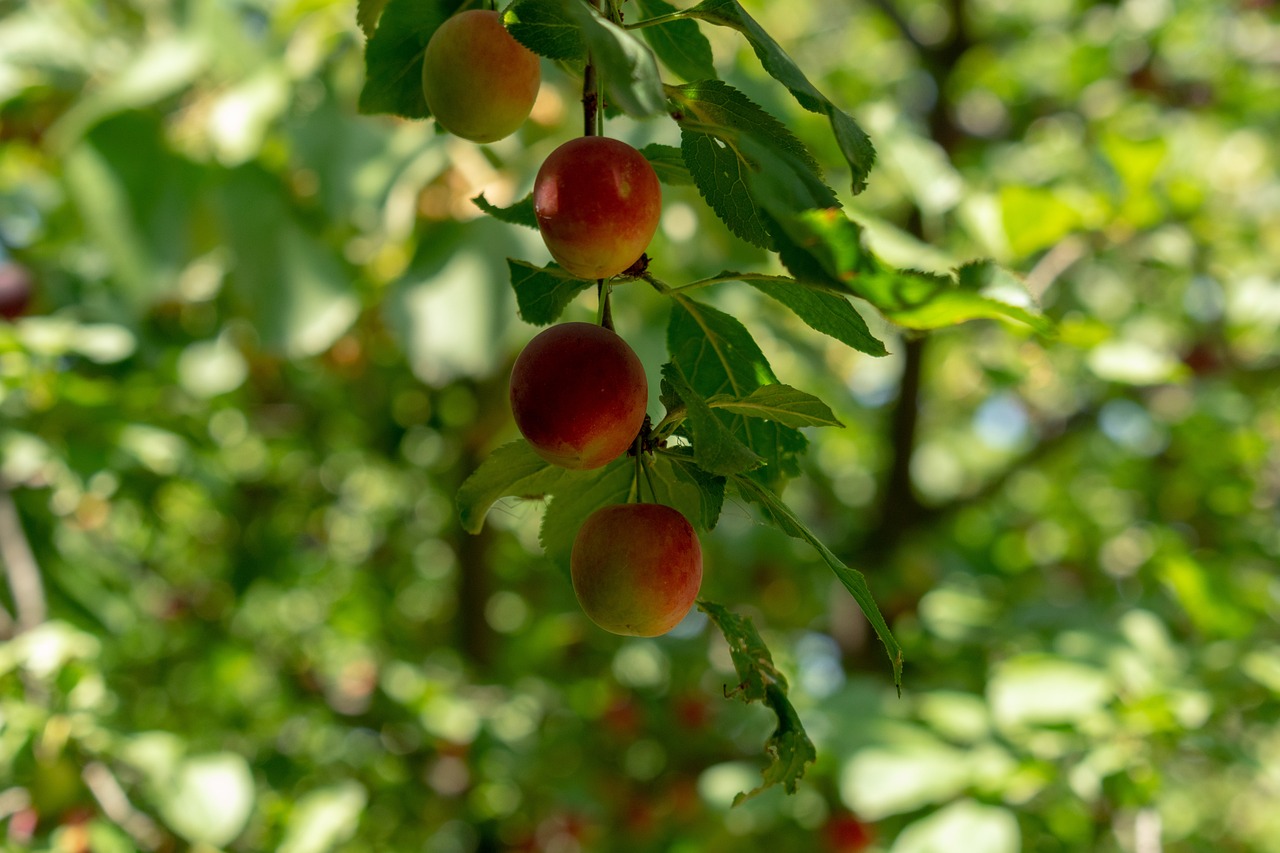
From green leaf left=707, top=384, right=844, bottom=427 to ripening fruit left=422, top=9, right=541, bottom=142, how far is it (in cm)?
19

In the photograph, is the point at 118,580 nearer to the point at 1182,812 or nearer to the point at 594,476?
the point at 594,476

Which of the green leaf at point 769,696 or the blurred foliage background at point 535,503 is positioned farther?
the blurred foliage background at point 535,503

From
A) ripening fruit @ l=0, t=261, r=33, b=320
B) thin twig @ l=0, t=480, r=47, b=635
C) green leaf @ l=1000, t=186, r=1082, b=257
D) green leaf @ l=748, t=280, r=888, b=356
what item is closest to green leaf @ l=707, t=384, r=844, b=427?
green leaf @ l=748, t=280, r=888, b=356

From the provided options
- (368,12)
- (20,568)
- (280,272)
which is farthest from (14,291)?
(368,12)

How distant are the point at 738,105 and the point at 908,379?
6.27ft

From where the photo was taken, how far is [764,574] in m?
3.04

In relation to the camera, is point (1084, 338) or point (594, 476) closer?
point (594, 476)

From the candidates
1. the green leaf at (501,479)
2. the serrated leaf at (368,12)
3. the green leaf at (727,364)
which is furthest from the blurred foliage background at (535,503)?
the serrated leaf at (368,12)

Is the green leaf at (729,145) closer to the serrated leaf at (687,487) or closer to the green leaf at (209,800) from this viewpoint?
the serrated leaf at (687,487)

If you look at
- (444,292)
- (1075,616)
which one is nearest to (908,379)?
(1075,616)

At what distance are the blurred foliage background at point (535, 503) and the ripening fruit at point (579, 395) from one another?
279 mm

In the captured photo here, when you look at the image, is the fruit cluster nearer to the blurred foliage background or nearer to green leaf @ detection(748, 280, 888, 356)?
green leaf @ detection(748, 280, 888, 356)

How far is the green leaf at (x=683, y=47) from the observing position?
56 centimetres

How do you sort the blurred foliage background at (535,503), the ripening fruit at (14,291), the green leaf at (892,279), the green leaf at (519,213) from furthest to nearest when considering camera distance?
→ the ripening fruit at (14,291)
the blurred foliage background at (535,503)
the green leaf at (519,213)
the green leaf at (892,279)
